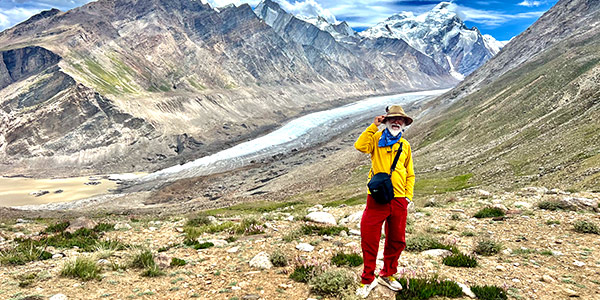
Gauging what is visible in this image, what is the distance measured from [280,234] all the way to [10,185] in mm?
110160

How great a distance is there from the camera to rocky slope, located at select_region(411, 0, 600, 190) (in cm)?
2389

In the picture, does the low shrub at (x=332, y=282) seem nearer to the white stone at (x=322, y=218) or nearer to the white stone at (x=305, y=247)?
the white stone at (x=305, y=247)

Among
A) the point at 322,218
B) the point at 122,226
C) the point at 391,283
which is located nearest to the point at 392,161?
the point at 391,283

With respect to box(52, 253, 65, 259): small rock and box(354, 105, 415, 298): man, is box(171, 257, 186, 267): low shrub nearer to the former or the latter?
box(52, 253, 65, 259): small rock

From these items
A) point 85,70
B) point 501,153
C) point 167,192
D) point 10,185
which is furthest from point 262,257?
point 85,70

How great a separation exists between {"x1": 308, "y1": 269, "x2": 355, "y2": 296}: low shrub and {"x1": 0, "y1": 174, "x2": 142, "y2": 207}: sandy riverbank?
86871mm

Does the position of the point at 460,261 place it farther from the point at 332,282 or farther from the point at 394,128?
the point at 394,128

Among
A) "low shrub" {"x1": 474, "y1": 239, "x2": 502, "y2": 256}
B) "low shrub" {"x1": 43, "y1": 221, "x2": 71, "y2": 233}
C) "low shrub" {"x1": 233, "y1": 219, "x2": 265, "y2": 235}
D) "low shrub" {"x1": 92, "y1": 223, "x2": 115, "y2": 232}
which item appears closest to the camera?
"low shrub" {"x1": 474, "y1": 239, "x2": 502, "y2": 256}

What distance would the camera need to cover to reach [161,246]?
1132 centimetres

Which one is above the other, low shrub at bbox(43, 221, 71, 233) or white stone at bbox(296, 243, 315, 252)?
low shrub at bbox(43, 221, 71, 233)

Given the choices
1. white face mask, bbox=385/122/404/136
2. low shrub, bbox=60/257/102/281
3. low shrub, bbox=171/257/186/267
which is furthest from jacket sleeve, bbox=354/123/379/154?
low shrub, bbox=60/257/102/281

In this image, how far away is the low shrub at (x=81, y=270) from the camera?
7.64 metres

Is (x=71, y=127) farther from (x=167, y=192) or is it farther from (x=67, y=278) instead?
(x=67, y=278)

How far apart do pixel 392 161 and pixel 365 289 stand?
8.42ft
